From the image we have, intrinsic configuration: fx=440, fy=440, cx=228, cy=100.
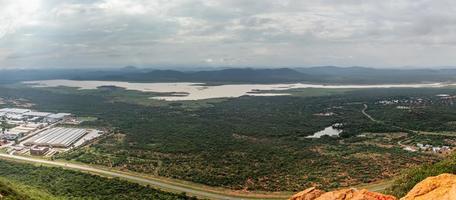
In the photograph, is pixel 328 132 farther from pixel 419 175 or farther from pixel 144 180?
pixel 419 175

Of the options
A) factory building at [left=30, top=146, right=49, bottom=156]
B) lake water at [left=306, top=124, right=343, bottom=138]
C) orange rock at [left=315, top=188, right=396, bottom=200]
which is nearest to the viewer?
orange rock at [left=315, top=188, right=396, bottom=200]

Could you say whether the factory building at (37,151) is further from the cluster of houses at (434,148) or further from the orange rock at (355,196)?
the orange rock at (355,196)

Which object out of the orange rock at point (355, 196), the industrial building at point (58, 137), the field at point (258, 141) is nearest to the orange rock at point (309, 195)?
Result: the orange rock at point (355, 196)

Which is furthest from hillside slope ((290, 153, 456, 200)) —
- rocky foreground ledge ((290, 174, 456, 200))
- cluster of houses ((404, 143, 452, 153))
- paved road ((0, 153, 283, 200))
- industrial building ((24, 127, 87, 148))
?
industrial building ((24, 127, 87, 148))

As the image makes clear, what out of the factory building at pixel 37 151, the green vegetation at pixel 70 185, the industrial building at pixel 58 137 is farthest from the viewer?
the industrial building at pixel 58 137

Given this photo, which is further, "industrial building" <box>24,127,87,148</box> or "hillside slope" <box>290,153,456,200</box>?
"industrial building" <box>24,127,87,148</box>

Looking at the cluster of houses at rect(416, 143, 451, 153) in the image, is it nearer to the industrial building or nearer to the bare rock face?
the industrial building
